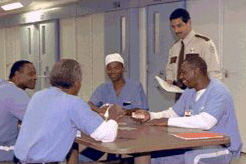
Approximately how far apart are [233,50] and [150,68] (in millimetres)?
1753

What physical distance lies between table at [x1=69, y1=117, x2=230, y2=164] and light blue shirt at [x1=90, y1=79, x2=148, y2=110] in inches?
42.8

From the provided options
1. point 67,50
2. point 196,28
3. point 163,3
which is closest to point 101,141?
point 196,28

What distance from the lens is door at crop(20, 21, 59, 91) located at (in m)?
9.82

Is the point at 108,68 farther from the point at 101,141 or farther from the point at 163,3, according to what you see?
the point at 163,3

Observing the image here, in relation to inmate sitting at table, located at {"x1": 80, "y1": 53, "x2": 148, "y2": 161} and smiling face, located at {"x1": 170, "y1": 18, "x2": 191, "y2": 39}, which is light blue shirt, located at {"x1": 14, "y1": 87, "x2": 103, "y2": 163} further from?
smiling face, located at {"x1": 170, "y1": 18, "x2": 191, "y2": 39}

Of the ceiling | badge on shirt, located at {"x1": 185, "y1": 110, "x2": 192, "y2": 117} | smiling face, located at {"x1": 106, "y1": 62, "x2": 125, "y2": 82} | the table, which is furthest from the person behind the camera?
the ceiling

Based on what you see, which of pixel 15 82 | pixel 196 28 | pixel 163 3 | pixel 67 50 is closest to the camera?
pixel 15 82

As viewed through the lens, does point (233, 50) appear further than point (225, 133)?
Yes

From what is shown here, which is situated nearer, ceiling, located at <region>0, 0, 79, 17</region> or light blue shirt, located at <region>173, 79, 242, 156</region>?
light blue shirt, located at <region>173, 79, 242, 156</region>

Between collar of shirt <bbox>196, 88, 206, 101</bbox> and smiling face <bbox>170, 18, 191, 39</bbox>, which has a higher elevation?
smiling face <bbox>170, 18, 191, 39</bbox>

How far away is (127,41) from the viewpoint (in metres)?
7.61

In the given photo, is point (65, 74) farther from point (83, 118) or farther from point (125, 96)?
point (125, 96)

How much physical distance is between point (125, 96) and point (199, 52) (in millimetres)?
808

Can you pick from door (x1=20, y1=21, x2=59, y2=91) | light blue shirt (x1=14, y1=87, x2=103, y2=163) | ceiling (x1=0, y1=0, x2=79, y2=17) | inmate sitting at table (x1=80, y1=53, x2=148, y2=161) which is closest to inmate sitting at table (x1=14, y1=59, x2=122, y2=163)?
light blue shirt (x1=14, y1=87, x2=103, y2=163)
